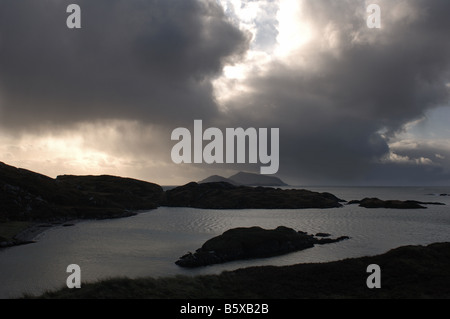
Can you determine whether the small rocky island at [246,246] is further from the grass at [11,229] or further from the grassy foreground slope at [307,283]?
the grass at [11,229]

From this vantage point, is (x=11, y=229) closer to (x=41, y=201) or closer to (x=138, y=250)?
(x=41, y=201)

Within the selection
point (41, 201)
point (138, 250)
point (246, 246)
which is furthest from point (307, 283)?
point (41, 201)

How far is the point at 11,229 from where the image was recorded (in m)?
95.8

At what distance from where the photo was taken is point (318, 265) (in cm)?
4744

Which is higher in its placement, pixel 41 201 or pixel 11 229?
pixel 41 201

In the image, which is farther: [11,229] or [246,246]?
[11,229]

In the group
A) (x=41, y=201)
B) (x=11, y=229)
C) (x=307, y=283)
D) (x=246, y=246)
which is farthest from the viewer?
(x=41, y=201)

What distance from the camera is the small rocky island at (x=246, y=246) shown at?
61969 millimetres

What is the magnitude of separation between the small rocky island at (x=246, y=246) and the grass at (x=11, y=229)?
5557cm

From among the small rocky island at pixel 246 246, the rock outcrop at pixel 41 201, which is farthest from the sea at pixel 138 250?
the rock outcrop at pixel 41 201

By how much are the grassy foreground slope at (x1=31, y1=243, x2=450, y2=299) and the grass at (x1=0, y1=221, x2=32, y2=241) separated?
215ft

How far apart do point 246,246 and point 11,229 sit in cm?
7729
